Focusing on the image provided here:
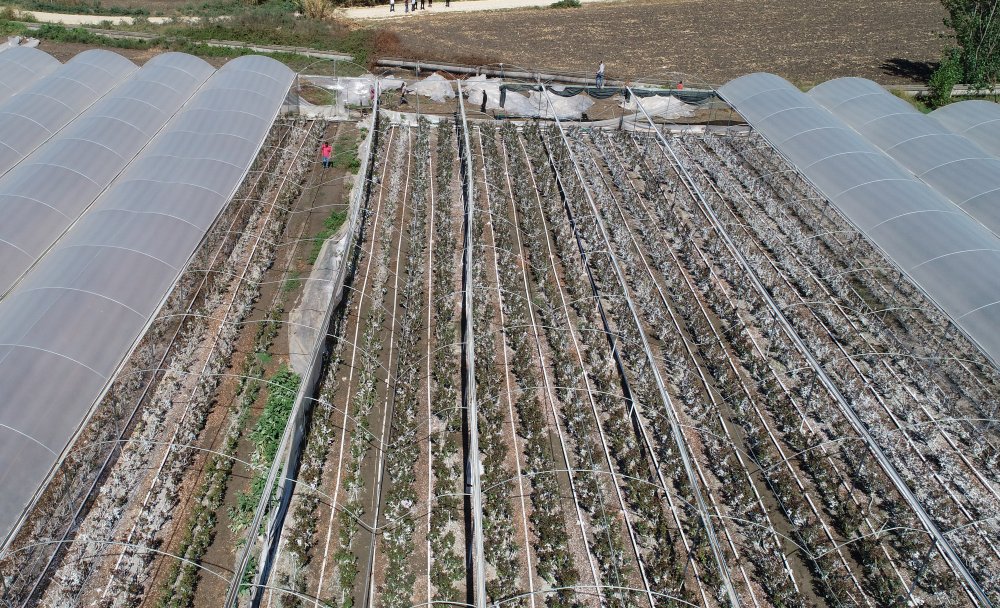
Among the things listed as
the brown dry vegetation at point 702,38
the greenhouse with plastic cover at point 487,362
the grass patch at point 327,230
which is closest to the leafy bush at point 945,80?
the brown dry vegetation at point 702,38

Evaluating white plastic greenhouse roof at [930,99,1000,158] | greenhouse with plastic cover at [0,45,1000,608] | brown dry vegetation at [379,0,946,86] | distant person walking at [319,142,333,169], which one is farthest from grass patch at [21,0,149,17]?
white plastic greenhouse roof at [930,99,1000,158]

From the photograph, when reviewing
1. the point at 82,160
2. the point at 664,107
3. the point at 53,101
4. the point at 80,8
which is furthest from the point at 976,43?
the point at 80,8

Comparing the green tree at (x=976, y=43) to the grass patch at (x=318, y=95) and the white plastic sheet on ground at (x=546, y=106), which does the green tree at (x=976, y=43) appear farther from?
the grass patch at (x=318, y=95)

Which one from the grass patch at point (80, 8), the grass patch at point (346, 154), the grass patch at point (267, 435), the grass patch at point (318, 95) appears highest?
the grass patch at point (80, 8)

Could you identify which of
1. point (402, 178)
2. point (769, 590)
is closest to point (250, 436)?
point (769, 590)

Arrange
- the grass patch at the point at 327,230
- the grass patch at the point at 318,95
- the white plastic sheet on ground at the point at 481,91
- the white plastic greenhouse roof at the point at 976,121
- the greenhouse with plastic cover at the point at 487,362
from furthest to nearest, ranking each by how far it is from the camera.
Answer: the white plastic sheet on ground at the point at 481,91
the grass patch at the point at 318,95
the white plastic greenhouse roof at the point at 976,121
the grass patch at the point at 327,230
the greenhouse with plastic cover at the point at 487,362

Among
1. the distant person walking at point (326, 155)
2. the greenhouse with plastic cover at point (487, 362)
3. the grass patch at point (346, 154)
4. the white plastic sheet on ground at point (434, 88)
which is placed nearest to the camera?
the greenhouse with plastic cover at point (487, 362)

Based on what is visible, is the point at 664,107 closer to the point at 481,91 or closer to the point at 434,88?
the point at 481,91

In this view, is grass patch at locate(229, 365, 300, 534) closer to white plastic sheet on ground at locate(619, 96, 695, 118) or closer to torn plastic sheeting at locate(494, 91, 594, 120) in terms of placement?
torn plastic sheeting at locate(494, 91, 594, 120)
